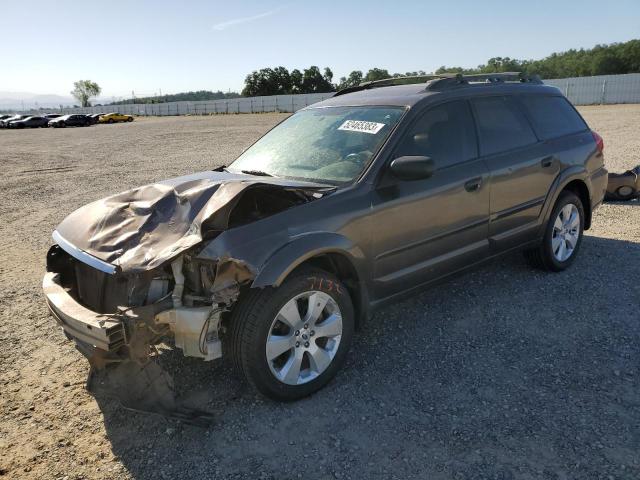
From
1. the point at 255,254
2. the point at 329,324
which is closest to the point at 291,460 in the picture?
the point at 329,324

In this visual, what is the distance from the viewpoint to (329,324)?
10.8 feet

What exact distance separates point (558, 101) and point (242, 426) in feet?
14.6

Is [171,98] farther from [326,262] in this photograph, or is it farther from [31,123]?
[326,262]

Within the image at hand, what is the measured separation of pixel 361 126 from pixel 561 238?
259 cm

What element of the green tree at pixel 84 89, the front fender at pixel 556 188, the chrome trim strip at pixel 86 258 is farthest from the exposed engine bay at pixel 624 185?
the green tree at pixel 84 89

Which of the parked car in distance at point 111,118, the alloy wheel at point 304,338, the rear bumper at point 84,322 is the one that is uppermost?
the parked car in distance at point 111,118

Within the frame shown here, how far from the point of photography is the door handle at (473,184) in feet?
13.3

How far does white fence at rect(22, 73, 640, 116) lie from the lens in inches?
1465

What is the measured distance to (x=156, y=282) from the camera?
2.94 metres

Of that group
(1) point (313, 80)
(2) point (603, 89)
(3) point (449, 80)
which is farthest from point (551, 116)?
(1) point (313, 80)

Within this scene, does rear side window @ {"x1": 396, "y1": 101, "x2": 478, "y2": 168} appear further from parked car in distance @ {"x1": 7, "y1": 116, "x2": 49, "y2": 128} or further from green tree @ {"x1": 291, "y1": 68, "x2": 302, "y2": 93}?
green tree @ {"x1": 291, "y1": 68, "x2": 302, "y2": 93}

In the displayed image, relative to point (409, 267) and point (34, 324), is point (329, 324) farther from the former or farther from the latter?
point (34, 324)

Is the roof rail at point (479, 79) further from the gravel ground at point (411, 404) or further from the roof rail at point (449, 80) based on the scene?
the gravel ground at point (411, 404)

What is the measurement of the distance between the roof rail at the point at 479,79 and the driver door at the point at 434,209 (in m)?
0.23
